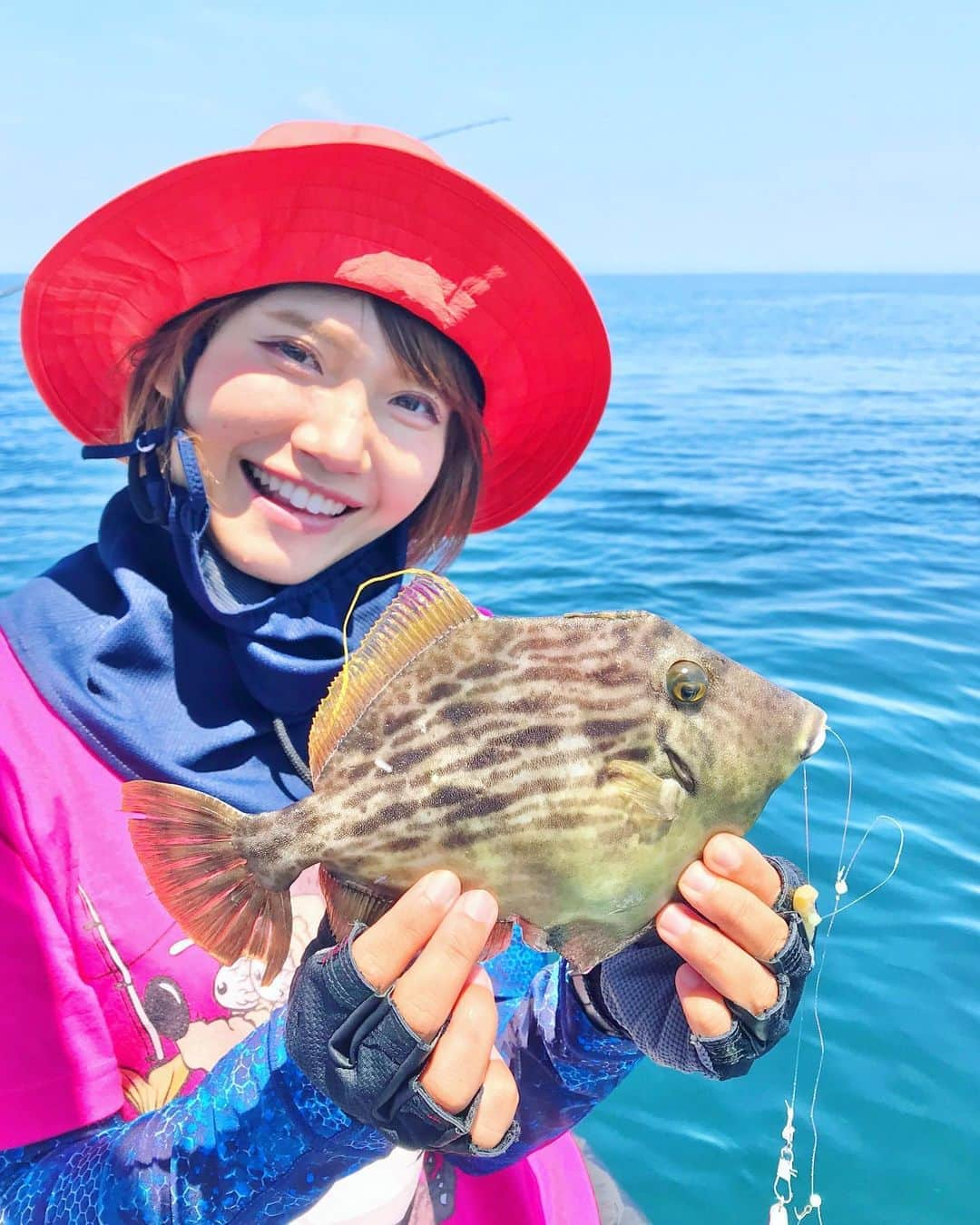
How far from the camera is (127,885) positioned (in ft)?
8.07

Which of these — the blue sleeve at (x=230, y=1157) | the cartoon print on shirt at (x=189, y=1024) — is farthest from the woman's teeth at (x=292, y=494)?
the blue sleeve at (x=230, y=1157)

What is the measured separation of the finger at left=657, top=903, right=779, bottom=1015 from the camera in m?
2.05

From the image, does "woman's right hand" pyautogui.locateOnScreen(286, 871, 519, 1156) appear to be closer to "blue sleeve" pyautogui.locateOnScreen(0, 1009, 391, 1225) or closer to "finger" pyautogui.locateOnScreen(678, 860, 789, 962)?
"blue sleeve" pyautogui.locateOnScreen(0, 1009, 391, 1225)

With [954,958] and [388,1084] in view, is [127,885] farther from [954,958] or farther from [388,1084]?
[954,958]

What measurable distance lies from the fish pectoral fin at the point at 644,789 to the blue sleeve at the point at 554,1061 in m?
0.86

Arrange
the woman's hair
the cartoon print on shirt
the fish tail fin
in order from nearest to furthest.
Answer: the fish tail fin
the cartoon print on shirt
the woman's hair

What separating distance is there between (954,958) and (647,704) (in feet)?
13.3

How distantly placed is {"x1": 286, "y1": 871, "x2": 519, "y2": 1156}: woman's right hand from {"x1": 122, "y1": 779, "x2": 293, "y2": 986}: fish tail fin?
147 mm

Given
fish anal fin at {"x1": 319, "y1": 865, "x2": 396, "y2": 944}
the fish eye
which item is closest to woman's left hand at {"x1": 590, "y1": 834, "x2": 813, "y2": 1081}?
the fish eye

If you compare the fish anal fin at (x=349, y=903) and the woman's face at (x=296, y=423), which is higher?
the woman's face at (x=296, y=423)

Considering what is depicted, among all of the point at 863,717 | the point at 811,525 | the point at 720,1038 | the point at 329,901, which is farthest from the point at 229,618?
the point at 811,525

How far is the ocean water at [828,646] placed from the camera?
4.31 m

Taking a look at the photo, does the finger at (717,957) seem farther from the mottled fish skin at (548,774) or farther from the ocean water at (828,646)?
the ocean water at (828,646)

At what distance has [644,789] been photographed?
1962 mm
